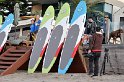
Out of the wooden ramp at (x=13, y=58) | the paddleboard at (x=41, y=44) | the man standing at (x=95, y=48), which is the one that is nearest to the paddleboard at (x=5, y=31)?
the wooden ramp at (x=13, y=58)

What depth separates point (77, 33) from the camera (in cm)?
1664

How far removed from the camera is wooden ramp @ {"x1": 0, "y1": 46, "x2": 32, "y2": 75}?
1664 centimetres

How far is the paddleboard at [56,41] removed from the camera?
1673 cm

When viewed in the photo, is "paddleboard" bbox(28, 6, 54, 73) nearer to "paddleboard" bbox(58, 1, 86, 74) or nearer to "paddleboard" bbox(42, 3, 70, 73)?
"paddleboard" bbox(42, 3, 70, 73)

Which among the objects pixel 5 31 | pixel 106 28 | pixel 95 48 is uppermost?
pixel 106 28

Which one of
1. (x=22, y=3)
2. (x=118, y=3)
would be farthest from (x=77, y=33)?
(x=118, y=3)

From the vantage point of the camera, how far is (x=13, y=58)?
1766 cm

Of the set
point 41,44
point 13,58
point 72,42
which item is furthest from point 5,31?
point 72,42

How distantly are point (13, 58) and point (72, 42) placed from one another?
272 cm

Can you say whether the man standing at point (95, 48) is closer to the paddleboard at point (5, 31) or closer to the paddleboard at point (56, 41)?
the paddleboard at point (56, 41)

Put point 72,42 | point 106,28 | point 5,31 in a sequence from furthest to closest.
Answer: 1. point 106,28
2. point 5,31
3. point 72,42

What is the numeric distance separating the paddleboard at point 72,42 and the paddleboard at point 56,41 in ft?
0.96

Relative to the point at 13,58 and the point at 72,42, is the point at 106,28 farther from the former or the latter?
the point at 13,58

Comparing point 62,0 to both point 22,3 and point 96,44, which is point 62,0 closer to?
point 22,3
